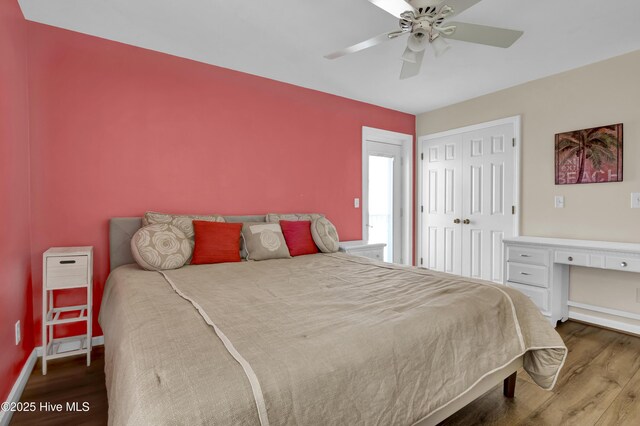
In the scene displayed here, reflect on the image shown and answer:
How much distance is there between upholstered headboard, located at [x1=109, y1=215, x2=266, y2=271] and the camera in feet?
8.07

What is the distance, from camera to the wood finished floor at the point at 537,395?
5.40 ft

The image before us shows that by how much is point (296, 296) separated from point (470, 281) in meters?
0.98

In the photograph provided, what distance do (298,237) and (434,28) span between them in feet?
6.28

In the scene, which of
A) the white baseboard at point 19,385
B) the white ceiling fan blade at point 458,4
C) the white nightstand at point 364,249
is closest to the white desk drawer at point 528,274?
the white nightstand at point 364,249

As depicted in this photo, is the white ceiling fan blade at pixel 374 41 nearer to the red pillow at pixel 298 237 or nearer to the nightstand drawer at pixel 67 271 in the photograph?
the red pillow at pixel 298 237

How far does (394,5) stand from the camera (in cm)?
169

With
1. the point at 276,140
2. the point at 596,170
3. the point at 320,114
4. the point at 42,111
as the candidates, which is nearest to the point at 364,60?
the point at 320,114

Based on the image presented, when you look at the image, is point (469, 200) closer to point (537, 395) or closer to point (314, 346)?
point (537, 395)

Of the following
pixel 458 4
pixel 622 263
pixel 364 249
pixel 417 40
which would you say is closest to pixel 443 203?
pixel 364 249

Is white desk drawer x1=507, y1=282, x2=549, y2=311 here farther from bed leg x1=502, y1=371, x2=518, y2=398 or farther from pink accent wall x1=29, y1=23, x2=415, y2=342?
pink accent wall x1=29, y1=23, x2=415, y2=342

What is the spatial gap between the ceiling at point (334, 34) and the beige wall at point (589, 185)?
0.18 m

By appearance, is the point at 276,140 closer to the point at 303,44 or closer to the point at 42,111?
the point at 303,44

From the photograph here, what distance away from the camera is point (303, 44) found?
266 centimetres

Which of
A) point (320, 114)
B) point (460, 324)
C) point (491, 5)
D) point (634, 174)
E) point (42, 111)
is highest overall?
point (491, 5)
